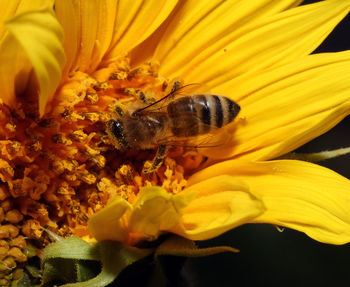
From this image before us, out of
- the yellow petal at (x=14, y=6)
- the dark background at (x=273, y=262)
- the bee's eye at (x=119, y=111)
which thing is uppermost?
the yellow petal at (x=14, y=6)

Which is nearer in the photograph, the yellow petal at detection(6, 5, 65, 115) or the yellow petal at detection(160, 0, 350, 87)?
the yellow petal at detection(6, 5, 65, 115)

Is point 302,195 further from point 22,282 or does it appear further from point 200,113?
point 22,282

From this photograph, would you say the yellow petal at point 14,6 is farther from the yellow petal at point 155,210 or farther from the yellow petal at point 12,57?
the yellow petal at point 155,210

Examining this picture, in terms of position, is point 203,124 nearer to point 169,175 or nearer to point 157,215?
point 169,175

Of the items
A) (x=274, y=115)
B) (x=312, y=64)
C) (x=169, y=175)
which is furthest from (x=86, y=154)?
(x=312, y=64)

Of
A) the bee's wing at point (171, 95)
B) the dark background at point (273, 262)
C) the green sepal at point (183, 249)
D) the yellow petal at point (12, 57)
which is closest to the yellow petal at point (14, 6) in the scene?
the yellow petal at point (12, 57)

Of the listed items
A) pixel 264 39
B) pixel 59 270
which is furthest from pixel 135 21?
pixel 59 270

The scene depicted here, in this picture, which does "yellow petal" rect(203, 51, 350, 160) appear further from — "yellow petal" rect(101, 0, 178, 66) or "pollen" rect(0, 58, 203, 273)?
"yellow petal" rect(101, 0, 178, 66)

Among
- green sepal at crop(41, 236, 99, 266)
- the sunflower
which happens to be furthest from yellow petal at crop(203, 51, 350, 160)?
green sepal at crop(41, 236, 99, 266)
